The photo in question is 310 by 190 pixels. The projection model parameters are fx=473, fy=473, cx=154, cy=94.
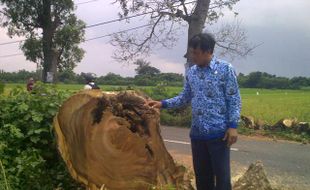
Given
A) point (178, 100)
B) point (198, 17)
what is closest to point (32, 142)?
point (178, 100)

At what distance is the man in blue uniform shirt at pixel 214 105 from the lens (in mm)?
3746

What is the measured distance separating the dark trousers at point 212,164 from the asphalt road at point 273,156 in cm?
257

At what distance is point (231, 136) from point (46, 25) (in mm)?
25421

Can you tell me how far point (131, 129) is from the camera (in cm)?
413

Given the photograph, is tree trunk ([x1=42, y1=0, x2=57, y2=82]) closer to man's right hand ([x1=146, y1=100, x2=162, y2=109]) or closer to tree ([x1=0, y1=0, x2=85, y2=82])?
tree ([x1=0, y1=0, x2=85, y2=82])

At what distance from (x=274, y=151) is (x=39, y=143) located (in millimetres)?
6764

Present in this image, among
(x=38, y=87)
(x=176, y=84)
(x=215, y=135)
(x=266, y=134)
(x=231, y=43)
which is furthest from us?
(x=176, y=84)

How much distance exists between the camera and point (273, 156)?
31.2ft

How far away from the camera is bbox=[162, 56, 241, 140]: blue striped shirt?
3.77 meters

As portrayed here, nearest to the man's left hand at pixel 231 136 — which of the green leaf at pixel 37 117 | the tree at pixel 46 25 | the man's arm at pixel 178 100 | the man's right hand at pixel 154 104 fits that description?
the man's arm at pixel 178 100

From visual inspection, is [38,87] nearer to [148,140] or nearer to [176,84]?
[148,140]

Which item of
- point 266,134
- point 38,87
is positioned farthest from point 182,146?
point 38,87

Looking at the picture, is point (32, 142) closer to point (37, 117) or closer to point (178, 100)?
point (37, 117)

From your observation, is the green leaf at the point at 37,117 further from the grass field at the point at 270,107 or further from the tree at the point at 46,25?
the tree at the point at 46,25
